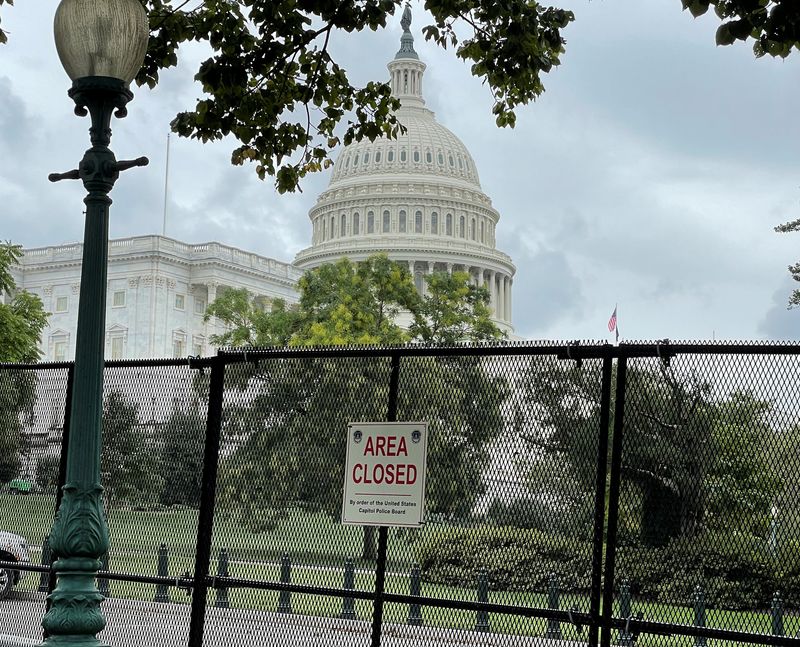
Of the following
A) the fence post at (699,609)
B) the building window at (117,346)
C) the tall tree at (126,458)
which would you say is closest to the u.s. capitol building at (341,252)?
the building window at (117,346)

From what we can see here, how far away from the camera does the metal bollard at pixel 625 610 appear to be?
27.9 feet

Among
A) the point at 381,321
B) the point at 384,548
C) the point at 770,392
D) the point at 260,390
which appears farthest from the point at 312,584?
the point at 381,321

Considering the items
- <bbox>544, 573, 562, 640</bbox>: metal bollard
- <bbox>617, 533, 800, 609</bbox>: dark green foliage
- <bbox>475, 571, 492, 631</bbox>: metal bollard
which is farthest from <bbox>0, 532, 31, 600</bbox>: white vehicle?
<bbox>617, 533, 800, 609</bbox>: dark green foliage

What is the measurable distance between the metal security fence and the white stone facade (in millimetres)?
Answer: 118272

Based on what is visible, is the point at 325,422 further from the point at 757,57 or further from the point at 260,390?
the point at 757,57

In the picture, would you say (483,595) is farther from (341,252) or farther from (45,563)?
(341,252)

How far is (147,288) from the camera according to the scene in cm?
13100

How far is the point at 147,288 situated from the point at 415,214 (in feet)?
132

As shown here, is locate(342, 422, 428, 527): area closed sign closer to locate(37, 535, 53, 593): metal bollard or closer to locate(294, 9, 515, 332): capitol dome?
locate(37, 535, 53, 593): metal bollard

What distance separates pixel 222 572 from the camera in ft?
34.4

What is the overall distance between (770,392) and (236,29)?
36.3 ft

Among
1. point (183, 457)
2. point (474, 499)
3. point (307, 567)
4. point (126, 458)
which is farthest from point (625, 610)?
point (126, 458)

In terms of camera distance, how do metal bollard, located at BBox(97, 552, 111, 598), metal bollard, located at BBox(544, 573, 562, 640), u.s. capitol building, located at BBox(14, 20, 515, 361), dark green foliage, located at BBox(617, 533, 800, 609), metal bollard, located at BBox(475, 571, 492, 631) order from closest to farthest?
1. dark green foliage, located at BBox(617, 533, 800, 609)
2. metal bollard, located at BBox(544, 573, 562, 640)
3. metal bollard, located at BBox(475, 571, 492, 631)
4. metal bollard, located at BBox(97, 552, 111, 598)
5. u.s. capitol building, located at BBox(14, 20, 515, 361)

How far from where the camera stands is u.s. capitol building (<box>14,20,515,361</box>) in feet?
→ 433
